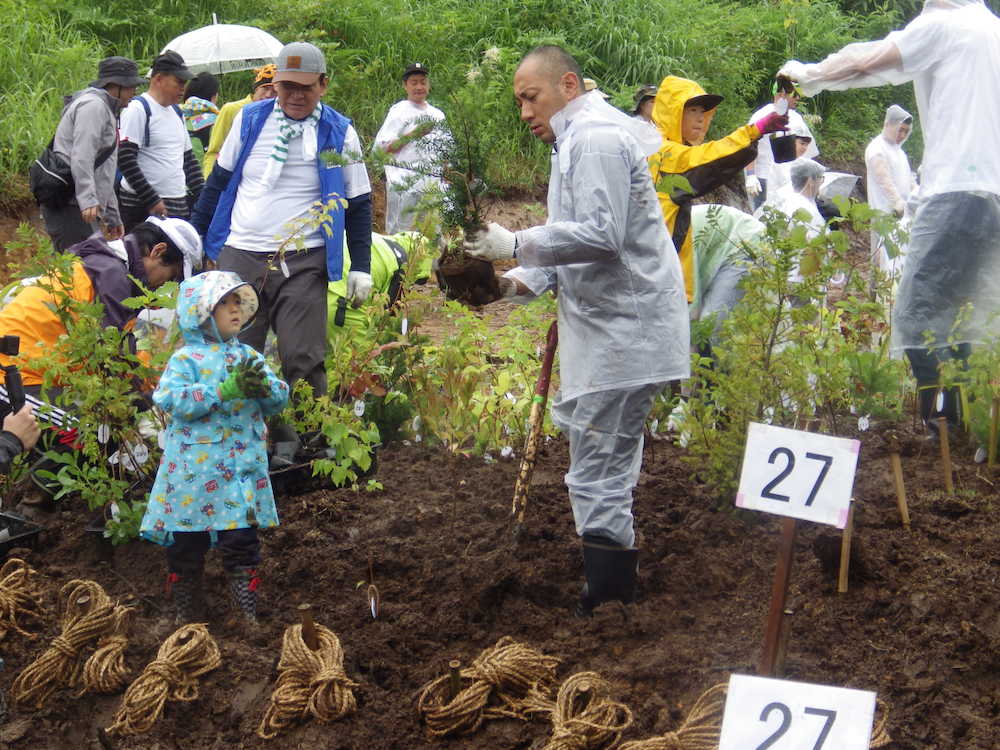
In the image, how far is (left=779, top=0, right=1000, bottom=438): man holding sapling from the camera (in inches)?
205

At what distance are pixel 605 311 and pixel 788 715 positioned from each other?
1689mm

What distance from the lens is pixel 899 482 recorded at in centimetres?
416

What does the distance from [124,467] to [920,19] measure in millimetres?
3999

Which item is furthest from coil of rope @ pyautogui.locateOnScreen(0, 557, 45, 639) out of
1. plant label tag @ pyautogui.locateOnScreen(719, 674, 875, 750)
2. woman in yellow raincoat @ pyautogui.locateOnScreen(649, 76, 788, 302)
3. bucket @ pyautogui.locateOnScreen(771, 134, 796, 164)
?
bucket @ pyautogui.locateOnScreen(771, 134, 796, 164)

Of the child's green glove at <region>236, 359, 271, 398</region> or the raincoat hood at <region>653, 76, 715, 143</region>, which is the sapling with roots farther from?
the child's green glove at <region>236, 359, 271, 398</region>

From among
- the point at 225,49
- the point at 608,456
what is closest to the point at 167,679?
the point at 608,456

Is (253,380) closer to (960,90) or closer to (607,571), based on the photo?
(607,571)

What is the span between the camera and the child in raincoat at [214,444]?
398 cm

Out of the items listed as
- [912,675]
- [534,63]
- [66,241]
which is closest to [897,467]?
[912,675]

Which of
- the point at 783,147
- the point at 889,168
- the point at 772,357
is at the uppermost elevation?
the point at 783,147

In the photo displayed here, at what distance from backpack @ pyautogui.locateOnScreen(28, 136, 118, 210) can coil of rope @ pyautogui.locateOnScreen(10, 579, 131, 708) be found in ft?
13.0

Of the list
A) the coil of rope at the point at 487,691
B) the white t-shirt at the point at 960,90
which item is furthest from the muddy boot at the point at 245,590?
the white t-shirt at the point at 960,90

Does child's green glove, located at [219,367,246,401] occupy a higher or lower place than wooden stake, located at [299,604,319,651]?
higher

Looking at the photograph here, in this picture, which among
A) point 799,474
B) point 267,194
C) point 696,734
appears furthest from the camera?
point 267,194
